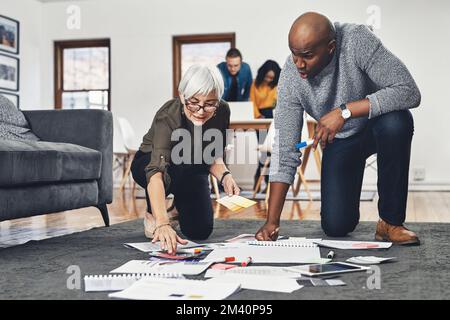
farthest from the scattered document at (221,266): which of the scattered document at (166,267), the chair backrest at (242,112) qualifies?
the chair backrest at (242,112)

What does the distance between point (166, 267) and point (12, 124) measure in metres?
1.73

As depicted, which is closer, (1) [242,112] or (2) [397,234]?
(2) [397,234]

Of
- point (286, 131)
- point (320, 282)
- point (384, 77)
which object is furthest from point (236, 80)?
point (320, 282)

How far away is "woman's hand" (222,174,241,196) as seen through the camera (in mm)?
2088

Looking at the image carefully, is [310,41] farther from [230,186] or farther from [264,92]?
[264,92]

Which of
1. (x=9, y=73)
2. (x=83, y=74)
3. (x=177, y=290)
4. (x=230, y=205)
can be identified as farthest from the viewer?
(x=83, y=74)

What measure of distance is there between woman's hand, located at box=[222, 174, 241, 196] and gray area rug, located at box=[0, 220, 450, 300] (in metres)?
0.37

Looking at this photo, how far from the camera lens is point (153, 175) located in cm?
187

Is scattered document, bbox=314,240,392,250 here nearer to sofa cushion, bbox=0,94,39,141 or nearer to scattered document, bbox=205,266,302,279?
scattered document, bbox=205,266,302,279

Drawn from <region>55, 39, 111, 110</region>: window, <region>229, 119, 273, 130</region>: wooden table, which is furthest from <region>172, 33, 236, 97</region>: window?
<region>229, 119, 273, 130</region>: wooden table

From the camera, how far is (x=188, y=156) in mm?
2346

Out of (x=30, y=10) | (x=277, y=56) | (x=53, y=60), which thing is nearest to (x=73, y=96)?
(x=53, y=60)

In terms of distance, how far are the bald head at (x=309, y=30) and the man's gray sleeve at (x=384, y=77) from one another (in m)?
0.21

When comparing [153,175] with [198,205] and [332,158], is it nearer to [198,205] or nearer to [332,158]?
[198,205]
